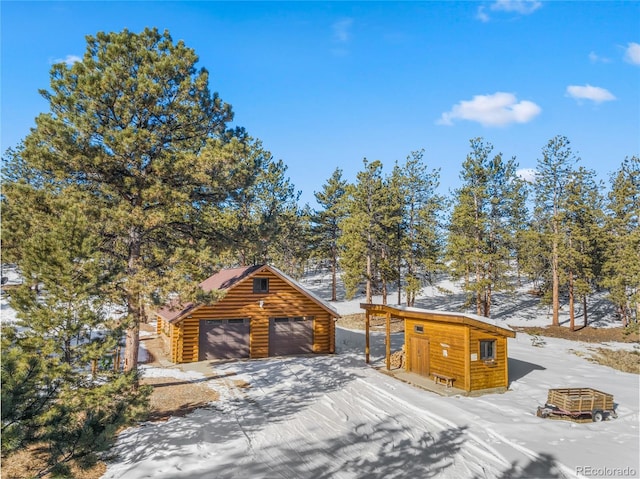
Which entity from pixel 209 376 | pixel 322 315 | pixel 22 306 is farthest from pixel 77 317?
pixel 322 315

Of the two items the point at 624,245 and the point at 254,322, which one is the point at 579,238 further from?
the point at 254,322

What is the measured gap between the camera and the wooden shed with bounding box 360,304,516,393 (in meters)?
14.6

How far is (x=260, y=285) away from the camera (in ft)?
69.4

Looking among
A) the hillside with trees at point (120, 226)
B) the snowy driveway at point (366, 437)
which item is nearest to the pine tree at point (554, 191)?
the hillside with trees at point (120, 226)

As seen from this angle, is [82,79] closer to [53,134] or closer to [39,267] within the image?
[53,134]

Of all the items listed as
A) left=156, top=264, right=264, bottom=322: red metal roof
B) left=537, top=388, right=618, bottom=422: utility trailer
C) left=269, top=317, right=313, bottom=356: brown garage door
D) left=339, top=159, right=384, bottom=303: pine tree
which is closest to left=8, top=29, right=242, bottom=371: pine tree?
left=156, top=264, right=264, bottom=322: red metal roof

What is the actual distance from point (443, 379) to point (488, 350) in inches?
80.1

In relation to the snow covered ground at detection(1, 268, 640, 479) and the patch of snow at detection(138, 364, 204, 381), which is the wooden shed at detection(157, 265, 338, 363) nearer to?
the patch of snow at detection(138, 364, 204, 381)

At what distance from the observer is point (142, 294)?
1239 cm

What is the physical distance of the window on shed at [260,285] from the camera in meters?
21.0

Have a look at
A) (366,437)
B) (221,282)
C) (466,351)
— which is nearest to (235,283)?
(221,282)

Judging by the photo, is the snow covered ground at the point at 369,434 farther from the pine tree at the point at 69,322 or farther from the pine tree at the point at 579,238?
the pine tree at the point at 579,238

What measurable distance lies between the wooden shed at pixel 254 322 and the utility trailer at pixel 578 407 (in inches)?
456
